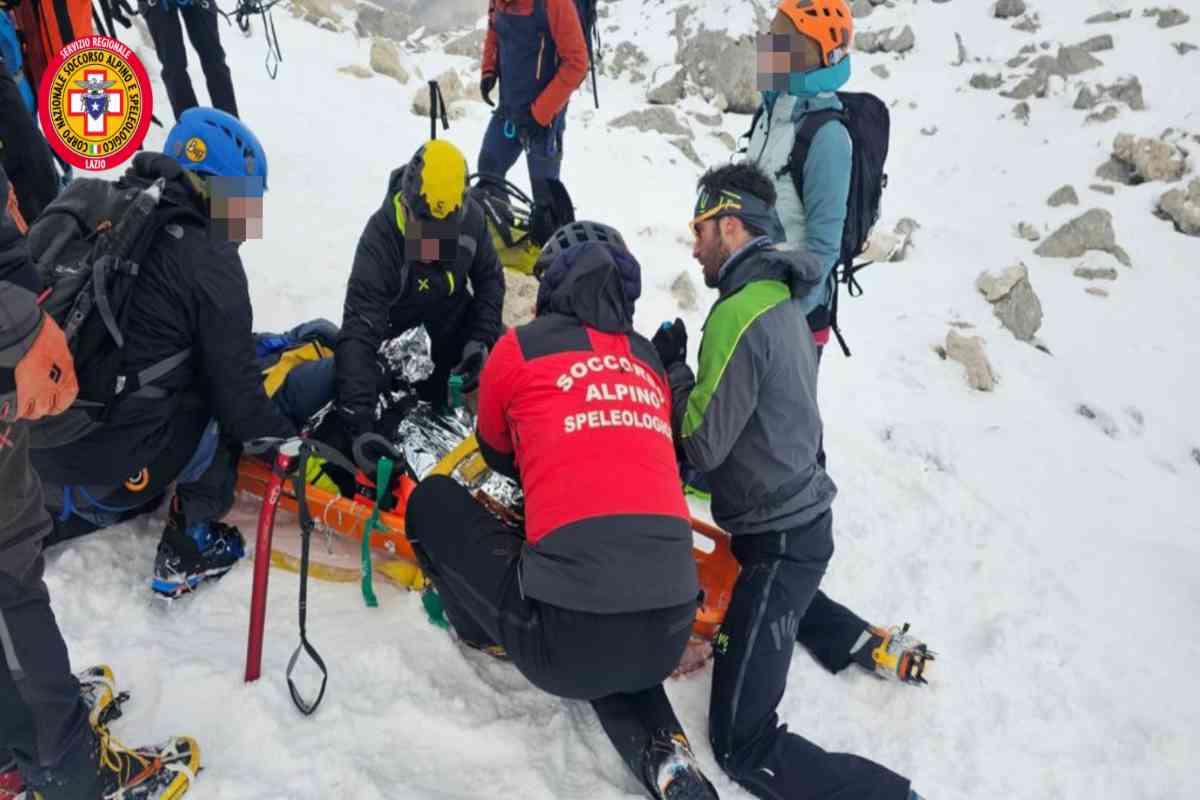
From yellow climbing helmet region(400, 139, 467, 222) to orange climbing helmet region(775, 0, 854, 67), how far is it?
153 cm

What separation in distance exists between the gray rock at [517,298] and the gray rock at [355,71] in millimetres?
7508

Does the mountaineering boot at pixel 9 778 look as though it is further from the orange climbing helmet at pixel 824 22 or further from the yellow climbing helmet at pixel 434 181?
the orange climbing helmet at pixel 824 22

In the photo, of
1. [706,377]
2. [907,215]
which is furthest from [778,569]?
[907,215]

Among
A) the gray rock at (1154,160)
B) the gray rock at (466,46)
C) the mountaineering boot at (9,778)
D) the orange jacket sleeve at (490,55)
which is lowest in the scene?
the gray rock at (1154,160)

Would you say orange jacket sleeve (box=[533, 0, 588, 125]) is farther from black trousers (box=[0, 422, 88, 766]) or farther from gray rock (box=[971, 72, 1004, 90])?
gray rock (box=[971, 72, 1004, 90])

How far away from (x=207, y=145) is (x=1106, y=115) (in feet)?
51.9

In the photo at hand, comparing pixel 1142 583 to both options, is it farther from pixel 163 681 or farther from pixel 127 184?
pixel 127 184

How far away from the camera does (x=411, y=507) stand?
2512mm

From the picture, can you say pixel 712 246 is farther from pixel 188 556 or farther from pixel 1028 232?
pixel 1028 232

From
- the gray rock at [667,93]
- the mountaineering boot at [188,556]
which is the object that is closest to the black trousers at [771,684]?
the mountaineering boot at [188,556]

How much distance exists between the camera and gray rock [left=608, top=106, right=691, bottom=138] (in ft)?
41.5

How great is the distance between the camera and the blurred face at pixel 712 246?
2799mm

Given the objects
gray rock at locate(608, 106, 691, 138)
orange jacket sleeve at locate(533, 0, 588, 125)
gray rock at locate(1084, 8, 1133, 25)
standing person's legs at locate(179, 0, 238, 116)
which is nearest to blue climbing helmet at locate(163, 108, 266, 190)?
orange jacket sleeve at locate(533, 0, 588, 125)

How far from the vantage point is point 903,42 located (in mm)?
18016
